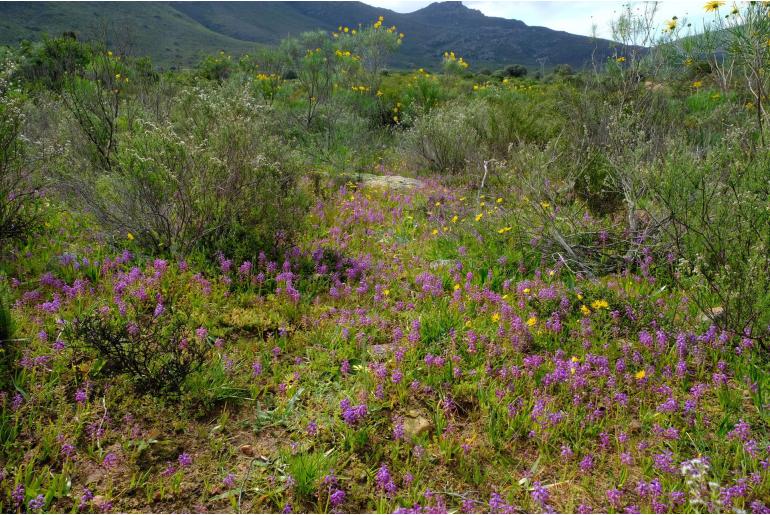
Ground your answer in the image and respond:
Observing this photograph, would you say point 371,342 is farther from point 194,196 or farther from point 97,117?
point 97,117

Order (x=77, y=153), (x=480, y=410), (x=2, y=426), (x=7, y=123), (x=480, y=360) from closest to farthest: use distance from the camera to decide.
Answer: (x=2, y=426) → (x=480, y=410) → (x=480, y=360) → (x=7, y=123) → (x=77, y=153)

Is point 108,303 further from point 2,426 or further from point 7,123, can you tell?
point 7,123

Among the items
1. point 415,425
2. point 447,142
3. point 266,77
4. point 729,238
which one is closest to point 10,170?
point 415,425

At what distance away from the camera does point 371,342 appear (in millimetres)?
3881

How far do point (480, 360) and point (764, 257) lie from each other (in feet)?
6.88

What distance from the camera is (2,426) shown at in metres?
2.69

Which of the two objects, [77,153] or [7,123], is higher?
[7,123]

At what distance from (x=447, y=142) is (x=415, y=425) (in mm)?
7581

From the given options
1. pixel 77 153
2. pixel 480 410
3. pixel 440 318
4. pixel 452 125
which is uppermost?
pixel 452 125

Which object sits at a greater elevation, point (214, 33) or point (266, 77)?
point (214, 33)

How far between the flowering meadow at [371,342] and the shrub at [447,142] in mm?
3275

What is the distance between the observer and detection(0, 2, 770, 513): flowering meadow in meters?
2.57

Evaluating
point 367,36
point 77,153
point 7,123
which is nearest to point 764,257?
point 7,123

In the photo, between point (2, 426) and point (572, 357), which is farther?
point (572, 357)
